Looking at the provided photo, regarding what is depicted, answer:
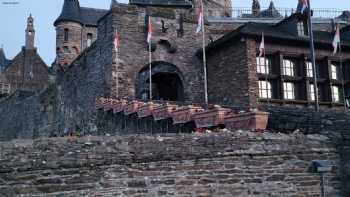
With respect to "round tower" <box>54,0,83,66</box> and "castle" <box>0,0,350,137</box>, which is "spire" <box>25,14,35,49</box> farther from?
"castle" <box>0,0,350,137</box>

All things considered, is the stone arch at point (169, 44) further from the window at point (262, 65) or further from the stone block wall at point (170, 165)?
the stone block wall at point (170, 165)

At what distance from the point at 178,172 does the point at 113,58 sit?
12271mm

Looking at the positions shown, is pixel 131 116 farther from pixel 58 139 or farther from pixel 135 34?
pixel 58 139

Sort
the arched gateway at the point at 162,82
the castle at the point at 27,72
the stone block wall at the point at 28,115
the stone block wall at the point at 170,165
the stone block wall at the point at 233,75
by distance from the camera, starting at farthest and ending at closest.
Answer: the castle at the point at 27,72 → the stone block wall at the point at 28,115 → the arched gateway at the point at 162,82 → the stone block wall at the point at 233,75 → the stone block wall at the point at 170,165

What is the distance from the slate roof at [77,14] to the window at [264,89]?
2723 centimetres

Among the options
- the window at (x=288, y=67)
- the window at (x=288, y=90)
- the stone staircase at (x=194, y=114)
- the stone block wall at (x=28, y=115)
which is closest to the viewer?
the stone staircase at (x=194, y=114)

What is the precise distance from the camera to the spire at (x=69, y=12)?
40656 mm

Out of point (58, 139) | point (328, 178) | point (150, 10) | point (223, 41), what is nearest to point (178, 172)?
point (58, 139)

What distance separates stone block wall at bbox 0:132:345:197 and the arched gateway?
39.7ft

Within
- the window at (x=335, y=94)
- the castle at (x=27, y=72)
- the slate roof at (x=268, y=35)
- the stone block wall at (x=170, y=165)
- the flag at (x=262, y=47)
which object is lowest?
the stone block wall at (x=170, y=165)

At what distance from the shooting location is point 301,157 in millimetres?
7020

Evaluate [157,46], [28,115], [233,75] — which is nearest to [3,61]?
[28,115]

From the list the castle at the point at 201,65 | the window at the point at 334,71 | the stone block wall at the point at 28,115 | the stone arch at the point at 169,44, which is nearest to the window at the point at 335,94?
the castle at the point at 201,65

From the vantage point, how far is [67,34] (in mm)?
40906
